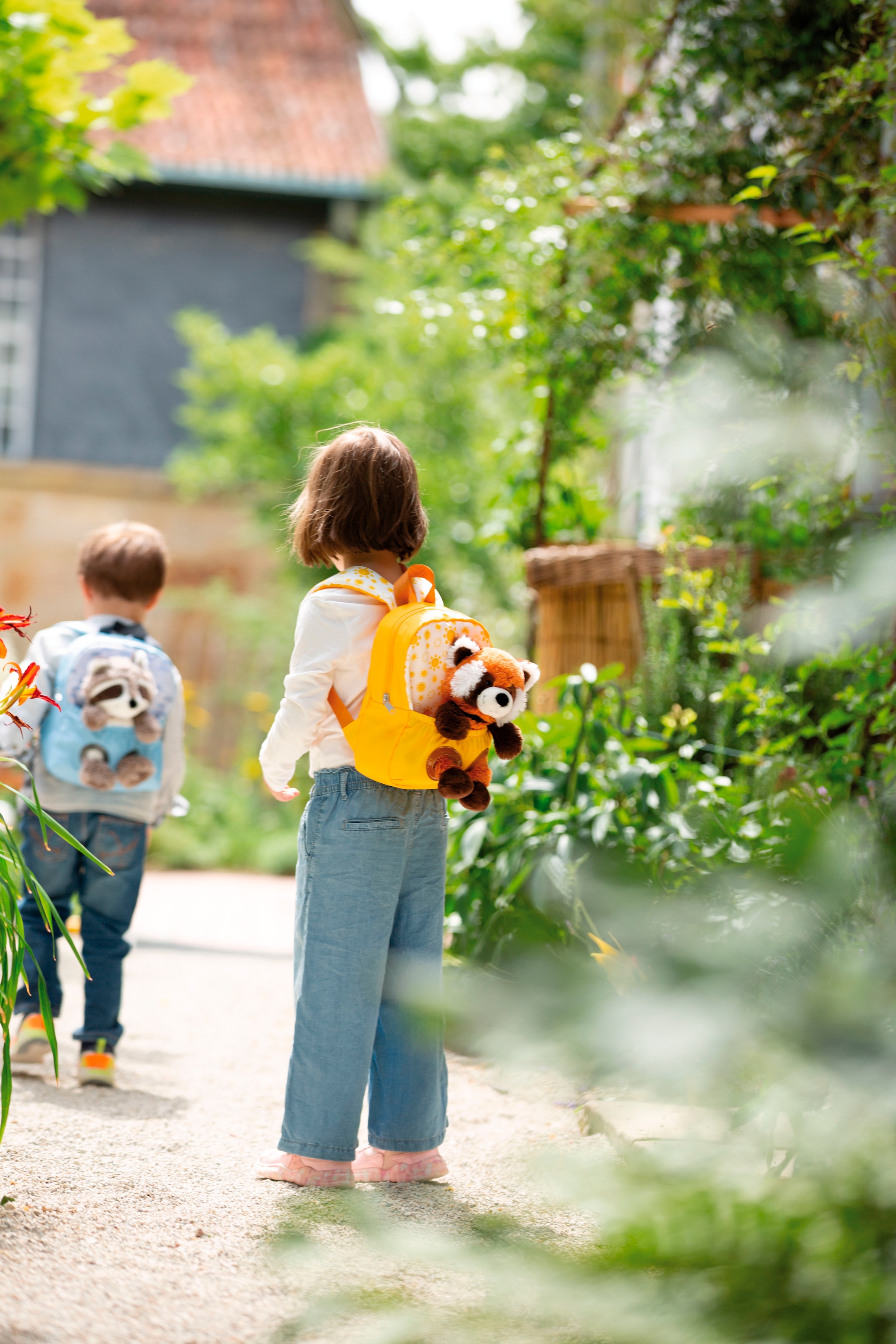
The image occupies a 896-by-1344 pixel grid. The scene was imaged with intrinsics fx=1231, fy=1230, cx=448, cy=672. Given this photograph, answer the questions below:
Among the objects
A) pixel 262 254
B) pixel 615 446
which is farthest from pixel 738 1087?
pixel 262 254

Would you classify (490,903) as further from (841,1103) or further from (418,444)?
(418,444)

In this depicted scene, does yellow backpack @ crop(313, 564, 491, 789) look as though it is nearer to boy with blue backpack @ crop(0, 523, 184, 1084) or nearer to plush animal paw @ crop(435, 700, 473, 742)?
plush animal paw @ crop(435, 700, 473, 742)

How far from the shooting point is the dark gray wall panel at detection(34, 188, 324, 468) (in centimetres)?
994

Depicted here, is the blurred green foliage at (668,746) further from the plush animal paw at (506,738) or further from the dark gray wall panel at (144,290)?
the dark gray wall panel at (144,290)

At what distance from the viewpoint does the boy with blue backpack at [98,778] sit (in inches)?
109

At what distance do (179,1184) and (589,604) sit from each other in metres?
2.43

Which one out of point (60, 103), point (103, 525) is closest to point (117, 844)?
point (60, 103)

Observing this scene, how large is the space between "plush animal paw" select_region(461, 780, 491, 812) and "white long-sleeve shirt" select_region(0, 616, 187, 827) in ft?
3.63

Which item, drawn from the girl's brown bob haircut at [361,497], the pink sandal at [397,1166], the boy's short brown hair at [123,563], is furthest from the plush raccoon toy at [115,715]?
the pink sandal at [397,1166]

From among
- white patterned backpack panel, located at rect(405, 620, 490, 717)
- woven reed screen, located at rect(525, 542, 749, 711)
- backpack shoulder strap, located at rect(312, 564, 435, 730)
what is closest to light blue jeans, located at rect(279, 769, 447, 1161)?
backpack shoulder strap, located at rect(312, 564, 435, 730)

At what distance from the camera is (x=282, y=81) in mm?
10859

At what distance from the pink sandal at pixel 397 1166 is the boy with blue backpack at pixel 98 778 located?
33.9 inches

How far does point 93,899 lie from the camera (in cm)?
282

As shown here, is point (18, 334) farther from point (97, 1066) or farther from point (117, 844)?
point (97, 1066)
